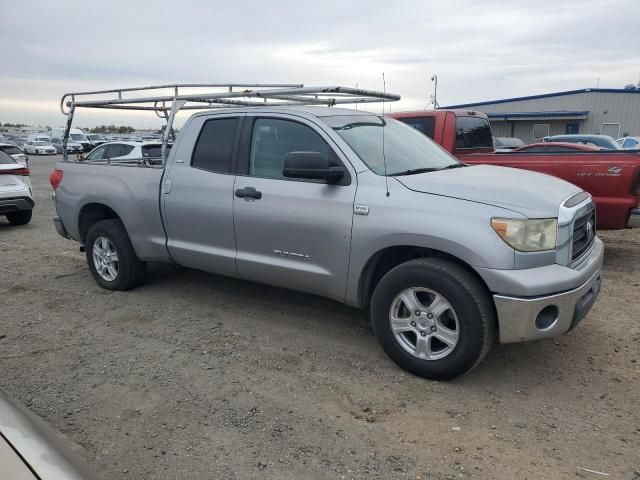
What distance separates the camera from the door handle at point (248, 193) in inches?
169

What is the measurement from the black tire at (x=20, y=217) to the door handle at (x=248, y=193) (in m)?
7.61

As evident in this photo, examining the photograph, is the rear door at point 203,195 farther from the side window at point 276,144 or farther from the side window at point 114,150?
the side window at point 114,150

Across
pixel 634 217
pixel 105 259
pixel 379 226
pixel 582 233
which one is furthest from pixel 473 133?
pixel 105 259

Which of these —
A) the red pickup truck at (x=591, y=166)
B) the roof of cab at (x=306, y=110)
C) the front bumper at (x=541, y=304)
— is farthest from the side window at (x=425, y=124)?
the front bumper at (x=541, y=304)

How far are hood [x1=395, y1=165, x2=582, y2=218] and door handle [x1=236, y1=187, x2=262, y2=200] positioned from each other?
1.18m

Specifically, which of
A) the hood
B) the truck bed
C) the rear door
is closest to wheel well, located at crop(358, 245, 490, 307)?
the hood

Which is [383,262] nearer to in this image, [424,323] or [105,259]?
[424,323]

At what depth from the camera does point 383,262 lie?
3.93 meters

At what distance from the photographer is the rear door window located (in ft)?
24.2

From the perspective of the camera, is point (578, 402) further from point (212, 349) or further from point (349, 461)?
point (212, 349)

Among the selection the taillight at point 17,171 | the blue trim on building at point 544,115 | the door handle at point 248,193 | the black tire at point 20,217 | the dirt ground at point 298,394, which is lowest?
the dirt ground at point 298,394

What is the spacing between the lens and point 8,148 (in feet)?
33.4

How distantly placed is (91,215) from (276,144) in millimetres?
2706

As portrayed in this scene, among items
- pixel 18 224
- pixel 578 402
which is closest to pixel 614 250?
pixel 578 402
